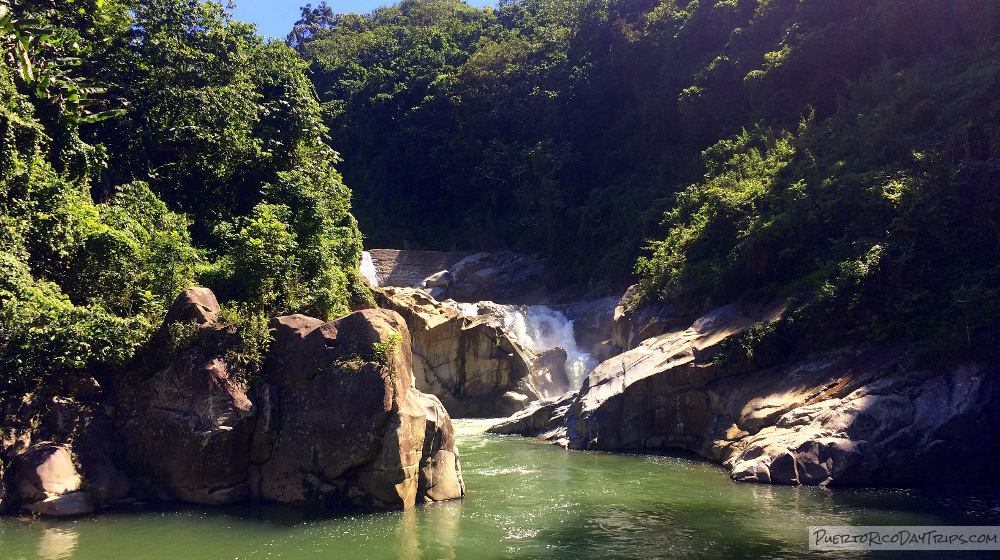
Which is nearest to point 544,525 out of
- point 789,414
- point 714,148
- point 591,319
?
point 789,414

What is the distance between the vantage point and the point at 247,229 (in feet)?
49.8

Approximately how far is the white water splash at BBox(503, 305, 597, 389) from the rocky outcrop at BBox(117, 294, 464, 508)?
1692cm

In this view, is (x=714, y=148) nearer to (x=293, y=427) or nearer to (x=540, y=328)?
(x=540, y=328)

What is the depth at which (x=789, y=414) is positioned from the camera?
50.3ft

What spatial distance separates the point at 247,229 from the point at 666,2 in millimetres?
32883

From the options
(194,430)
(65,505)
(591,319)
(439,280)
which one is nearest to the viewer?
(65,505)

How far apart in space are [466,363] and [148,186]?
1114cm

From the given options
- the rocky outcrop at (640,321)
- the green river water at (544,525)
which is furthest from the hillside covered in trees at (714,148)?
the green river water at (544,525)

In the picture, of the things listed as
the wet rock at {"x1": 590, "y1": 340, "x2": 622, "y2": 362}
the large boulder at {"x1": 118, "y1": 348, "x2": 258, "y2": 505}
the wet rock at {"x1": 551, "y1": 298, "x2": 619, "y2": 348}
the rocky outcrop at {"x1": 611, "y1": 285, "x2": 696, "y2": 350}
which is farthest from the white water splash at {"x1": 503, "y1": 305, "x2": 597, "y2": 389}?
the large boulder at {"x1": 118, "y1": 348, "x2": 258, "y2": 505}

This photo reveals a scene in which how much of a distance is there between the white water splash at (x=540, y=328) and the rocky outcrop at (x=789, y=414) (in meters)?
8.79

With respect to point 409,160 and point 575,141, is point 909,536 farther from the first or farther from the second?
point 409,160

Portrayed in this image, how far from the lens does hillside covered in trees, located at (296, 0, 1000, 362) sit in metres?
17.2

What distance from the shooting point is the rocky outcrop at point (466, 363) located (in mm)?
24844

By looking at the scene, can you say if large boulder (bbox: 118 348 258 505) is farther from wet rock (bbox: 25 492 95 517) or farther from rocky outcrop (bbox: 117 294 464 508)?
wet rock (bbox: 25 492 95 517)
